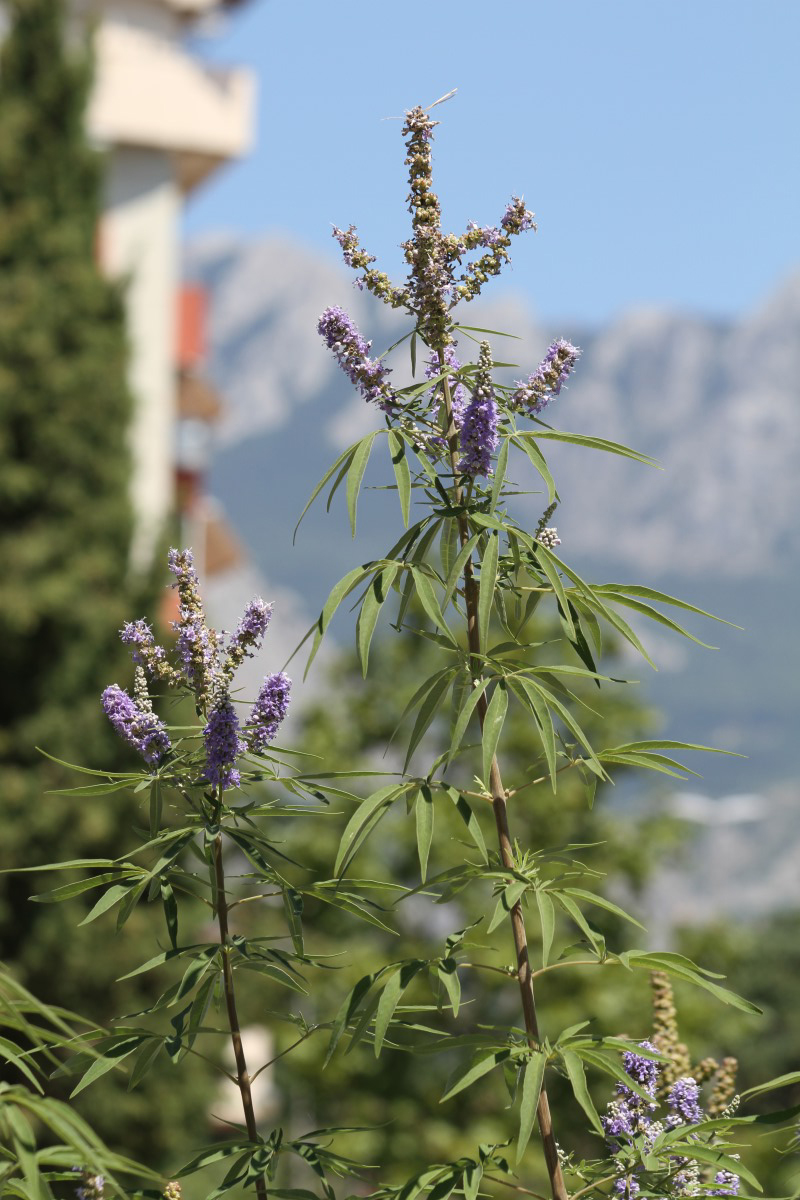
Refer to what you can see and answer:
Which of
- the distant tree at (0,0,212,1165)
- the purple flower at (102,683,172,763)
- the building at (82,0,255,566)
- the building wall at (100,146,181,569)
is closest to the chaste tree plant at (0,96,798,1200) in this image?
the purple flower at (102,683,172,763)

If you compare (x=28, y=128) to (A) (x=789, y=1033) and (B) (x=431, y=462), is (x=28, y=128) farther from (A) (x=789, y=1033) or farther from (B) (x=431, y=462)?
(A) (x=789, y=1033)

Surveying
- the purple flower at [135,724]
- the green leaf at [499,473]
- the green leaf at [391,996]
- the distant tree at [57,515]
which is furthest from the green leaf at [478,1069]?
the distant tree at [57,515]

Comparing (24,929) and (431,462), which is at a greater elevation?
(24,929)

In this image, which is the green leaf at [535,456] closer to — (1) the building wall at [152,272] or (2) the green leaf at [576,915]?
(2) the green leaf at [576,915]

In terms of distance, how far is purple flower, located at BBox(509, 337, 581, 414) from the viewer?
2.28m

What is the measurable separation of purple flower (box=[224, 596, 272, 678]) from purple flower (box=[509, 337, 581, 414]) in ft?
1.51

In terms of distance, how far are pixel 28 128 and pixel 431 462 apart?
62.3ft

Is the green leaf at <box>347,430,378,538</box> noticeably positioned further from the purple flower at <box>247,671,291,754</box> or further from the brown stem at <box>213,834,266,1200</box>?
the brown stem at <box>213,834,266,1200</box>

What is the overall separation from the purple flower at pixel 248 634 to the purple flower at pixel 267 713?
52 mm

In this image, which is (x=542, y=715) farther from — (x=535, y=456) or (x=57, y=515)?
(x=57, y=515)

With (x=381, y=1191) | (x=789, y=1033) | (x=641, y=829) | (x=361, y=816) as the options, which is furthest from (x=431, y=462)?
(x=789, y=1033)

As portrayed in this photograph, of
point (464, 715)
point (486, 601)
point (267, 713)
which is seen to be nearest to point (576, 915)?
point (464, 715)

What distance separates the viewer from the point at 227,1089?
21.0 meters

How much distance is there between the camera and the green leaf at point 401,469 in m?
2.08
